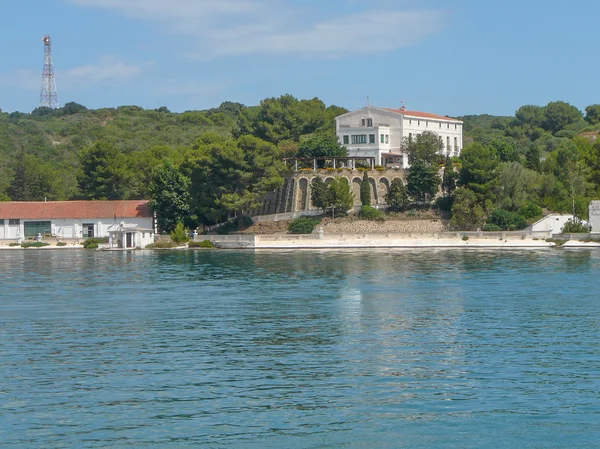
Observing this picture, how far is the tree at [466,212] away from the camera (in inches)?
3206

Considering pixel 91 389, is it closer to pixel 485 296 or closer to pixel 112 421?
pixel 112 421

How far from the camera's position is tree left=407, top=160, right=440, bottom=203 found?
85.8 metres

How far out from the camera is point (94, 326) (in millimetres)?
35562

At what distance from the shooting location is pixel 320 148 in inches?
3565

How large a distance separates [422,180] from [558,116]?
6708cm

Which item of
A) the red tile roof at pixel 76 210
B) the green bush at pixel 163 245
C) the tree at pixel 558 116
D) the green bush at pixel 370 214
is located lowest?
the green bush at pixel 163 245

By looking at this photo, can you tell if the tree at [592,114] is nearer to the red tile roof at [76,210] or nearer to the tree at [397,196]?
the tree at [397,196]

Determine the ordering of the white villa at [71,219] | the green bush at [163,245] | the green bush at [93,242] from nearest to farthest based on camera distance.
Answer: the green bush at [163,245], the green bush at [93,242], the white villa at [71,219]

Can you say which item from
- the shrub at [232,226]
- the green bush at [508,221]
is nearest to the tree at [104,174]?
the shrub at [232,226]

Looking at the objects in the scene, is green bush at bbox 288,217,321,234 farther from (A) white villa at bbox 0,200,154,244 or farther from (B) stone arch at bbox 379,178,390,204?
(A) white villa at bbox 0,200,154,244

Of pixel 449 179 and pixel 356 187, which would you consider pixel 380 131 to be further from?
pixel 449 179

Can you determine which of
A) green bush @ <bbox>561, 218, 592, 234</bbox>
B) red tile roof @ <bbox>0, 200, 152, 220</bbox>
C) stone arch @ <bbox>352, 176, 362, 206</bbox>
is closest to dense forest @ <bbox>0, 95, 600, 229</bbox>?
green bush @ <bbox>561, 218, 592, 234</bbox>

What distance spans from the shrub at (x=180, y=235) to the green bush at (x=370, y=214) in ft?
53.9

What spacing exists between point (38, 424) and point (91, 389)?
3213mm
